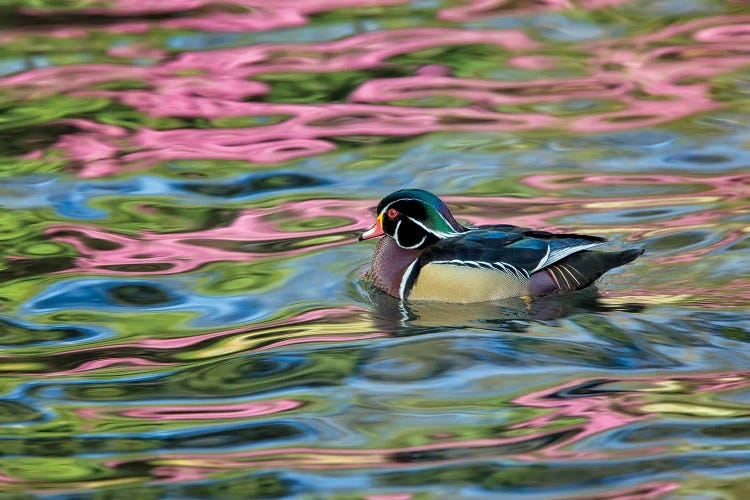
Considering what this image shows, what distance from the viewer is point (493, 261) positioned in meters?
7.49

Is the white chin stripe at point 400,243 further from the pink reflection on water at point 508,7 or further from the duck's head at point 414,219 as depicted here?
the pink reflection on water at point 508,7

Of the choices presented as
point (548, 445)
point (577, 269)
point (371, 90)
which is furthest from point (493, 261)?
point (371, 90)

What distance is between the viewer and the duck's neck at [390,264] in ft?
25.6

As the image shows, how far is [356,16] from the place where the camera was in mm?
13273

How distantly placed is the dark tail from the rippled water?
103 millimetres

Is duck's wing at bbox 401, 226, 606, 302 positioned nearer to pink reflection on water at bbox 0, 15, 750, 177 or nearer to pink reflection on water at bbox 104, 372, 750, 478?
pink reflection on water at bbox 104, 372, 750, 478

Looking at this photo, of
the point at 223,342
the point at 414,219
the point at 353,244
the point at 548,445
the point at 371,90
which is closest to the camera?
the point at 548,445

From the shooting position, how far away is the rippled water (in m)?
5.78

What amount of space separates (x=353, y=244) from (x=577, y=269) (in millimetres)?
1626

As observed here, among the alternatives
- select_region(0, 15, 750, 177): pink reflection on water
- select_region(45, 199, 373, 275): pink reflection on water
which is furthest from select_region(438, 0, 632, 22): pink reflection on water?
select_region(45, 199, 373, 275): pink reflection on water

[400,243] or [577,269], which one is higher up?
[400,243]

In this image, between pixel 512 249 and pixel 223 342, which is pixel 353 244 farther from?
pixel 223 342

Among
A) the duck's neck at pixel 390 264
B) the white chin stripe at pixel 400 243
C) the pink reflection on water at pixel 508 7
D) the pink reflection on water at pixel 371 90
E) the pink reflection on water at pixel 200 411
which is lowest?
the pink reflection on water at pixel 200 411

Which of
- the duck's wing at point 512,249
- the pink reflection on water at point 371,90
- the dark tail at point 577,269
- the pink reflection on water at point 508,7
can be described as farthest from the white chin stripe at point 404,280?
the pink reflection on water at point 508,7
